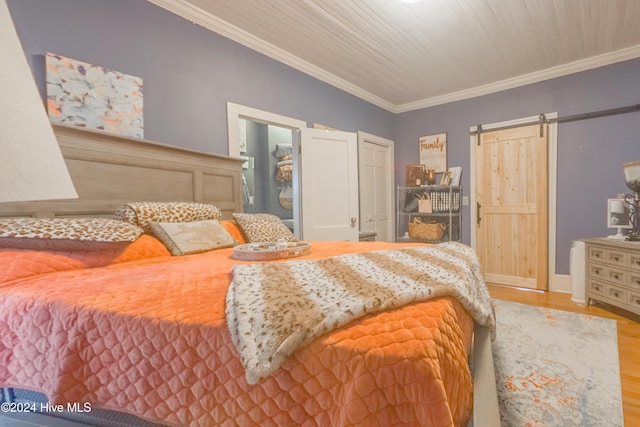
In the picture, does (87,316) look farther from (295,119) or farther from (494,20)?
(494,20)

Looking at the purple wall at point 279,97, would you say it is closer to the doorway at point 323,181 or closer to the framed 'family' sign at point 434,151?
the framed 'family' sign at point 434,151

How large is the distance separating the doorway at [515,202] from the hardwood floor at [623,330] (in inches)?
11.7

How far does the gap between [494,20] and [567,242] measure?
264cm

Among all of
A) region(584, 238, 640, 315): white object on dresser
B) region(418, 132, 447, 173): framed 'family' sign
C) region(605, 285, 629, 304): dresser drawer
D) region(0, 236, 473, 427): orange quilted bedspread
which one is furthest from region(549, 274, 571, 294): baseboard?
→ region(0, 236, 473, 427): orange quilted bedspread

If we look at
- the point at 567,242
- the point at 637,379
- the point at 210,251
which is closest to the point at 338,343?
the point at 210,251

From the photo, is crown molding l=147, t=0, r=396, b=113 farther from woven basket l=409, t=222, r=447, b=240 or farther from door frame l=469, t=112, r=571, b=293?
door frame l=469, t=112, r=571, b=293

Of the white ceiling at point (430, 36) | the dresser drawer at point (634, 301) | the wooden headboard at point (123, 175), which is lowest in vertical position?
the dresser drawer at point (634, 301)

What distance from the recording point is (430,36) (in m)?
2.84

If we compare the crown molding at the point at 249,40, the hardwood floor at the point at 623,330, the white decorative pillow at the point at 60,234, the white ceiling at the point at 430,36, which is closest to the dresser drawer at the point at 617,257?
the hardwood floor at the point at 623,330

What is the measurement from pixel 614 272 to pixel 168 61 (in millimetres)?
4153

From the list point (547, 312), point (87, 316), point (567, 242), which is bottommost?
point (547, 312)

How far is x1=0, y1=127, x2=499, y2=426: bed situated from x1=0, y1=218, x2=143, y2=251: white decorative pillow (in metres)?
0.04

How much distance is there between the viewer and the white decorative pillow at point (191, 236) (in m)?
1.79

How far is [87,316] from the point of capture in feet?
2.86
